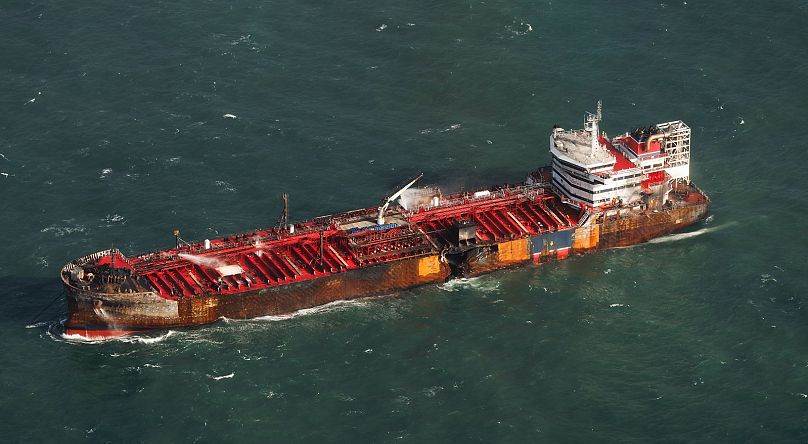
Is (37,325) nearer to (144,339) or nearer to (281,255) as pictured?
(144,339)

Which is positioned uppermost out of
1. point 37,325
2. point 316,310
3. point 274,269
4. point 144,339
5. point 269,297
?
point 274,269

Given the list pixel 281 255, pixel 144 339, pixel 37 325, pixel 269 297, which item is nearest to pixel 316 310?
pixel 269 297

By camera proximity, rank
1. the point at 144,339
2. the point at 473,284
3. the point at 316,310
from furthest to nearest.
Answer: the point at 473,284 → the point at 316,310 → the point at 144,339

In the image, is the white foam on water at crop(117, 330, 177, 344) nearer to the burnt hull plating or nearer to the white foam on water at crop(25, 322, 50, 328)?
the burnt hull plating

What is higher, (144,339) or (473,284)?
(144,339)

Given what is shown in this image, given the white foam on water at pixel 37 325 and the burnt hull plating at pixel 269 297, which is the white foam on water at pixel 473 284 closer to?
the burnt hull plating at pixel 269 297

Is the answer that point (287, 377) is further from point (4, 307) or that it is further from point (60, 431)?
point (4, 307)

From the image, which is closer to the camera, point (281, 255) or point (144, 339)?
point (144, 339)

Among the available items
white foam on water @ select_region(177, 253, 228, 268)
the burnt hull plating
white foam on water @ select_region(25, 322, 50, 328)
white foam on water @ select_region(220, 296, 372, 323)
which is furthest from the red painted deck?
white foam on water @ select_region(25, 322, 50, 328)
